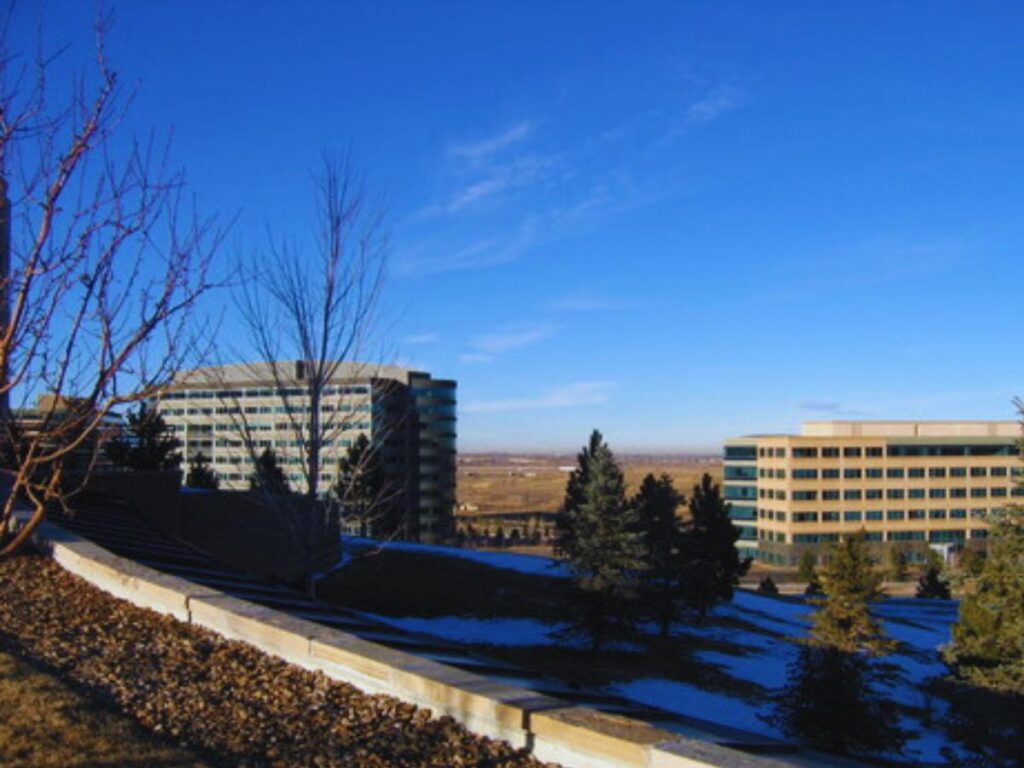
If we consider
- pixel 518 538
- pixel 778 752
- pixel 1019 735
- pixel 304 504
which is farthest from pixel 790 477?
pixel 778 752

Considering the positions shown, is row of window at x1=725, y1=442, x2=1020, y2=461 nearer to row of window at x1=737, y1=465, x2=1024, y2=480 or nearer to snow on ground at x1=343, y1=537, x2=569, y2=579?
row of window at x1=737, y1=465, x2=1024, y2=480

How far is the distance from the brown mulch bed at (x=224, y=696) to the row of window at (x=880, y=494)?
256ft

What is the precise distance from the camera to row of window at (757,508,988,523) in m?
79.9

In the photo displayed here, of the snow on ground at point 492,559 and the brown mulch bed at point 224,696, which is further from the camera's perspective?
the snow on ground at point 492,559

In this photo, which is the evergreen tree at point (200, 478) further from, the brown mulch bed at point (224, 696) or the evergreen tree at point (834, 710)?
the brown mulch bed at point (224, 696)

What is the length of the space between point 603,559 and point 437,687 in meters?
16.7

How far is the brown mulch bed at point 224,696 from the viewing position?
15.1 feet

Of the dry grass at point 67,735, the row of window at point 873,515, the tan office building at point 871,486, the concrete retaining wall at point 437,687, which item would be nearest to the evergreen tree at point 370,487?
the concrete retaining wall at point 437,687

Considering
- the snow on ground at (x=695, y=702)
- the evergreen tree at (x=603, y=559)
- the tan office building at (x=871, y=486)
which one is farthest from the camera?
the tan office building at (x=871, y=486)

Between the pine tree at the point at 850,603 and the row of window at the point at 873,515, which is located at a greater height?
the pine tree at the point at 850,603

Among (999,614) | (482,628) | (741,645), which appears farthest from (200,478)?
(999,614)

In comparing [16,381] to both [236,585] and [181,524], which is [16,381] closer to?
[236,585]

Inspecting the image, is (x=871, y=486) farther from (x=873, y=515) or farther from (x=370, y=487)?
(x=370, y=487)

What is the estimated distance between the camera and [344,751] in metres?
4.61
